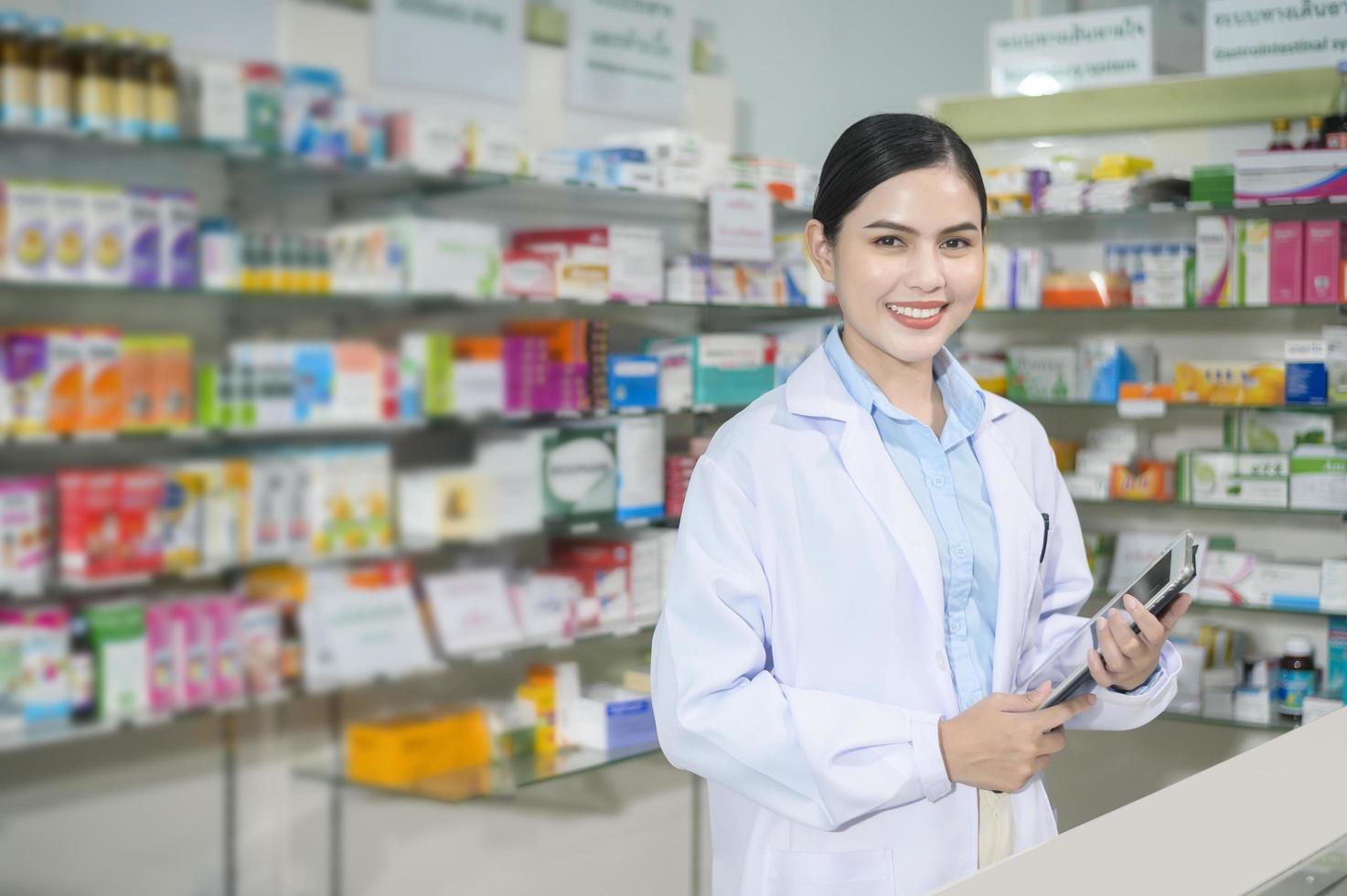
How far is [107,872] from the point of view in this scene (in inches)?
118

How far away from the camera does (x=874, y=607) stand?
62.4 inches

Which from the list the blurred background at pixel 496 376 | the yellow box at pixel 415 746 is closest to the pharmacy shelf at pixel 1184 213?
the blurred background at pixel 496 376

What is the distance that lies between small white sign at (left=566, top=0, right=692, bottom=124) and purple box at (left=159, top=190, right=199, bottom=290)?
1.46m

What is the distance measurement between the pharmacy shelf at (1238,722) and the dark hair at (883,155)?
315 centimetres

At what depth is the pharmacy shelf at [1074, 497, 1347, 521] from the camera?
4223 mm

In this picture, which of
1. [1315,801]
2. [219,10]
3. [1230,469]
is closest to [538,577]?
[219,10]

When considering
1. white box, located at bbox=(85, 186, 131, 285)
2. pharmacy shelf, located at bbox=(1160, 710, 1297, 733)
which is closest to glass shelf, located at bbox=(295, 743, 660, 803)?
white box, located at bbox=(85, 186, 131, 285)

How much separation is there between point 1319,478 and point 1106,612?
298cm

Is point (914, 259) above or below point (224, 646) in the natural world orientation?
above

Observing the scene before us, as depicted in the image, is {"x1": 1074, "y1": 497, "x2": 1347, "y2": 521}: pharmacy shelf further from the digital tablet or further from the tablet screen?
the digital tablet

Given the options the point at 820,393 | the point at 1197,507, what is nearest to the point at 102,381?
the point at 820,393

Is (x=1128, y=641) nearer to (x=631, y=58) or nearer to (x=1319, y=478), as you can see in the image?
(x=1319, y=478)

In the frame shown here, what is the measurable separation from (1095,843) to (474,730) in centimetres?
Answer: 276

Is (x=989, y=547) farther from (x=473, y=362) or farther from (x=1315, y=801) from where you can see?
(x=473, y=362)
